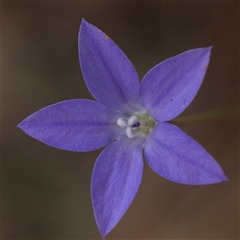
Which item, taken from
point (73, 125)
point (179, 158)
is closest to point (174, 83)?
point (179, 158)

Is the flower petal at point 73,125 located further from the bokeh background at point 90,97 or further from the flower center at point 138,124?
the bokeh background at point 90,97

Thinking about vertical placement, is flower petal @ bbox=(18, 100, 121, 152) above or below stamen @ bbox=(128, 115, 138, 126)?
above

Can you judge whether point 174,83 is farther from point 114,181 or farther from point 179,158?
point 114,181

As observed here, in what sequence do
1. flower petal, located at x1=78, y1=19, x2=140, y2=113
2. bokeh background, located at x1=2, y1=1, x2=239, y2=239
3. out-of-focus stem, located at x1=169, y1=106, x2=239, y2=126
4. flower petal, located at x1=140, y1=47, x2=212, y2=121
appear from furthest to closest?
1. bokeh background, located at x1=2, y1=1, x2=239, y2=239
2. out-of-focus stem, located at x1=169, y1=106, x2=239, y2=126
3. flower petal, located at x1=78, y1=19, x2=140, y2=113
4. flower petal, located at x1=140, y1=47, x2=212, y2=121

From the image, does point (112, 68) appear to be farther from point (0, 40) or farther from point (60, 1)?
point (0, 40)

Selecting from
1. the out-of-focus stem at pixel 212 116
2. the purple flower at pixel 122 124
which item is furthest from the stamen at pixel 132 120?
the out-of-focus stem at pixel 212 116

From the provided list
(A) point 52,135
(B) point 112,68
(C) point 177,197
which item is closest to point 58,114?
(A) point 52,135

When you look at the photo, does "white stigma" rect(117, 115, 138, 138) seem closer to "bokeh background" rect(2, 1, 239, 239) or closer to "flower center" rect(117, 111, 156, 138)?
"flower center" rect(117, 111, 156, 138)

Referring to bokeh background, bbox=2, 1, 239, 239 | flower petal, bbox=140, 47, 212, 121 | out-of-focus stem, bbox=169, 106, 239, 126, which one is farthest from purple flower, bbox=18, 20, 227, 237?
bokeh background, bbox=2, 1, 239, 239
